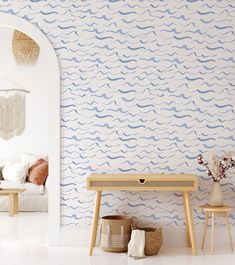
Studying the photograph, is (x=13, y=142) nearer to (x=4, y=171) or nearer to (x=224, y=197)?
(x=4, y=171)

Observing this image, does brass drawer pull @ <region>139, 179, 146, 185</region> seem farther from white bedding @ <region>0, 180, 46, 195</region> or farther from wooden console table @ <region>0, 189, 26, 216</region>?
white bedding @ <region>0, 180, 46, 195</region>

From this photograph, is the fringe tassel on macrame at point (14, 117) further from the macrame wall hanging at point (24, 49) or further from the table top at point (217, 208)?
the table top at point (217, 208)

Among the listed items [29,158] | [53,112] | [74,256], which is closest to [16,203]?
[29,158]

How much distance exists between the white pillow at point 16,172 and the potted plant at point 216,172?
12.0 ft

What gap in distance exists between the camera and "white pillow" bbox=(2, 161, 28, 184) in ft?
28.9

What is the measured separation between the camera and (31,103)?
9.53 m

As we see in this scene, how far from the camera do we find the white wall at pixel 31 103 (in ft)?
31.1

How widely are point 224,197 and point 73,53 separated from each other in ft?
6.85

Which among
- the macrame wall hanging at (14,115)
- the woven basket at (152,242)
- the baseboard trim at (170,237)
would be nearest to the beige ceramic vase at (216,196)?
the baseboard trim at (170,237)

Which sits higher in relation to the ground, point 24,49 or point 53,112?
point 24,49

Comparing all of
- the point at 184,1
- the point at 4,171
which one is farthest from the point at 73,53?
the point at 4,171

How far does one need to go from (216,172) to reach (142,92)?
1079 mm

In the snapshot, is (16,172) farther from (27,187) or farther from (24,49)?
(24,49)

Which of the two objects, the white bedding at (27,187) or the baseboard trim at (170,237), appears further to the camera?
the white bedding at (27,187)
